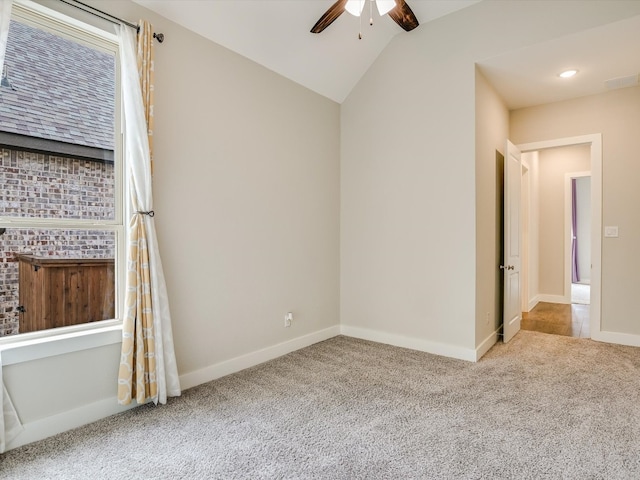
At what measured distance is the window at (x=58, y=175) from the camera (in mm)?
2086

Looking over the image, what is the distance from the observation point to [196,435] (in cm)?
213

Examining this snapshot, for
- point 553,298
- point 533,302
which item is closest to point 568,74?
point 533,302

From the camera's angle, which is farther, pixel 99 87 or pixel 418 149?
pixel 418 149

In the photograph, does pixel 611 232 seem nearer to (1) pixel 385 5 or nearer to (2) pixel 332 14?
(1) pixel 385 5

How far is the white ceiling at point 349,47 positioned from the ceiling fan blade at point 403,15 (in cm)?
36

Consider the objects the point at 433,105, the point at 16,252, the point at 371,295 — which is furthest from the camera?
the point at 371,295

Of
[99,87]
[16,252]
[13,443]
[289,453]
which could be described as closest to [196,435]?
[289,453]

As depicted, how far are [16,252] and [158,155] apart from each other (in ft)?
3.43

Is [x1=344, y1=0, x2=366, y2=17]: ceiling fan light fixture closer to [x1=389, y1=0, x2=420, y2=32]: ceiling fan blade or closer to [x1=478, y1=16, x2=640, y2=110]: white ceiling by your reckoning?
[x1=389, y1=0, x2=420, y2=32]: ceiling fan blade

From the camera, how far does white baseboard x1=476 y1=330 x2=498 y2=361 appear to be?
341 cm

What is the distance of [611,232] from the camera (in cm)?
396

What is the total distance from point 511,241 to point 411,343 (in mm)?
1593

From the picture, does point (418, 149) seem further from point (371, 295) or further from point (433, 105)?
point (371, 295)

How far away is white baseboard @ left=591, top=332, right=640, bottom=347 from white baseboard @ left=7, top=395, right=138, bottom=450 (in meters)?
4.57
